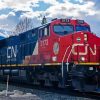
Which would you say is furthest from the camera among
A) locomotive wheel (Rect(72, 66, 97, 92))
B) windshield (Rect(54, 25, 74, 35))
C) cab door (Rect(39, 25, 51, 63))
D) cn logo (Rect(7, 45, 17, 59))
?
cn logo (Rect(7, 45, 17, 59))

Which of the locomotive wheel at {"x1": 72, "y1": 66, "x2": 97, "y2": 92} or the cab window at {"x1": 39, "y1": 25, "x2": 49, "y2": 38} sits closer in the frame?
the locomotive wheel at {"x1": 72, "y1": 66, "x2": 97, "y2": 92}

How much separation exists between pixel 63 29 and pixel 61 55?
1815mm

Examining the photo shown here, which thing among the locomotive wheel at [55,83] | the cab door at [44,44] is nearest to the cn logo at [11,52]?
the cab door at [44,44]

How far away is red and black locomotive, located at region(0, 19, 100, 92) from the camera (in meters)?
15.0

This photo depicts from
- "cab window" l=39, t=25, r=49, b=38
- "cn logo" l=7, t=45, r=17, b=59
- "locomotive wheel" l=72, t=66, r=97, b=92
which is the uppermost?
"cab window" l=39, t=25, r=49, b=38

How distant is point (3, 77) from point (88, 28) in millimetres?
10784

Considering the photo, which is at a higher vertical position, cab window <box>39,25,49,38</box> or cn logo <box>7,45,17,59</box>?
cab window <box>39,25,49,38</box>

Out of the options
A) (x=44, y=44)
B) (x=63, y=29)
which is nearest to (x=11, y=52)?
(x=44, y=44)

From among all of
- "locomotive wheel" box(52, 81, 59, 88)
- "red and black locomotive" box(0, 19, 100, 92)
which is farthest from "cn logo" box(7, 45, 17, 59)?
"locomotive wheel" box(52, 81, 59, 88)

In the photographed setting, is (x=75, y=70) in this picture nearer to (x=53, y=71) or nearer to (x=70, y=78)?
(x=70, y=78)

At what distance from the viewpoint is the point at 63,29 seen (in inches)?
717

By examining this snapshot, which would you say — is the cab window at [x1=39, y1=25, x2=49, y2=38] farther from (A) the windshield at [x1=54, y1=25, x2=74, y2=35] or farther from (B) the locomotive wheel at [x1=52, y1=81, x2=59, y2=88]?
(B) the locomotive wheel at [x1=52, y1=81, x2=59, y2=88]

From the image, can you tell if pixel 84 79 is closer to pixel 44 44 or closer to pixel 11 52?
pixel 44 44

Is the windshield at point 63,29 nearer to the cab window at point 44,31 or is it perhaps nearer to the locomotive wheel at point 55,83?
the cab window at point 44,31
